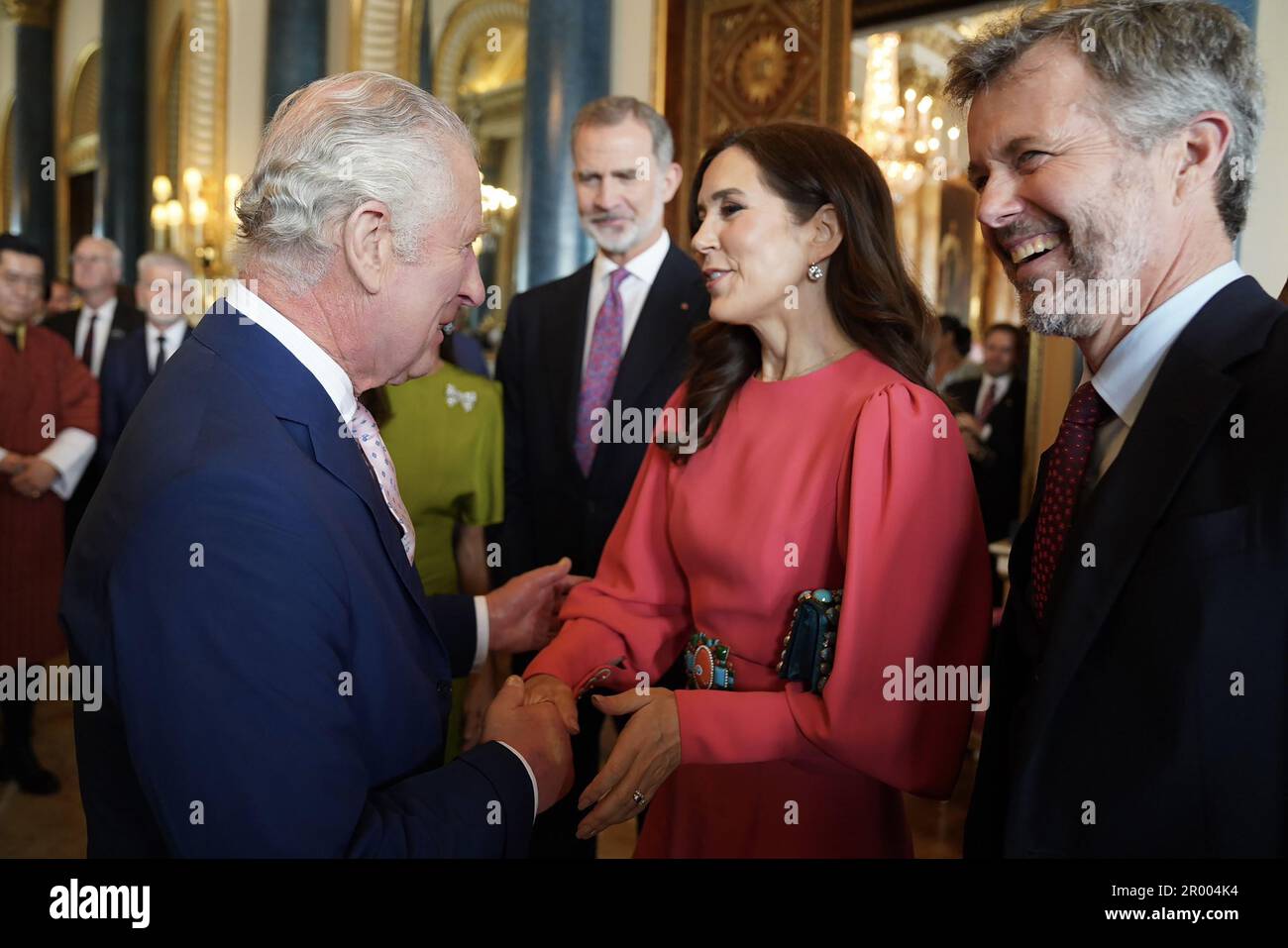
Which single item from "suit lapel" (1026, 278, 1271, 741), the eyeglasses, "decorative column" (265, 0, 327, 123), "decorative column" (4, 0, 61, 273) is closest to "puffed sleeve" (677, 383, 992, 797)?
"suit lapel" (1026, 278, 1271, 741)

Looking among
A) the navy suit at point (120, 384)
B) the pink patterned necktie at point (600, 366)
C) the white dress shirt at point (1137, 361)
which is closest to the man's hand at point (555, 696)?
the white dress shirt at point (1137, 361)

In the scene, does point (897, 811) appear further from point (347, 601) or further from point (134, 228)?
point (134, 228)

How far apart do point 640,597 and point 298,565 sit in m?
0.91

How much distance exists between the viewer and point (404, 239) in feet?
4.33

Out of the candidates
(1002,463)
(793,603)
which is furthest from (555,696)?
(1002,463)

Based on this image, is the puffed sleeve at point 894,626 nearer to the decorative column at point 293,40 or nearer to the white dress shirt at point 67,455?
the white dress shirt at point 67,455

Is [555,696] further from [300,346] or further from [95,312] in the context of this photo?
[95,312]

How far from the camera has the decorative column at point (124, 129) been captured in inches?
473

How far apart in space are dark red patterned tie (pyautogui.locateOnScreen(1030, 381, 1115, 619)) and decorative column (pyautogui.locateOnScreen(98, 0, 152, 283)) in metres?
12.6

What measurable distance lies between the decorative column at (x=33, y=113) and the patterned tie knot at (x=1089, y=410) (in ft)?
53.8

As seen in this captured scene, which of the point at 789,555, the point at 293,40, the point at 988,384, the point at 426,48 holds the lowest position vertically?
the point at 789,555

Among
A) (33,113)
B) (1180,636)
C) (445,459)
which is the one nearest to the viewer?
(1180,636)

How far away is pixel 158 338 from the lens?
17.0 ft
